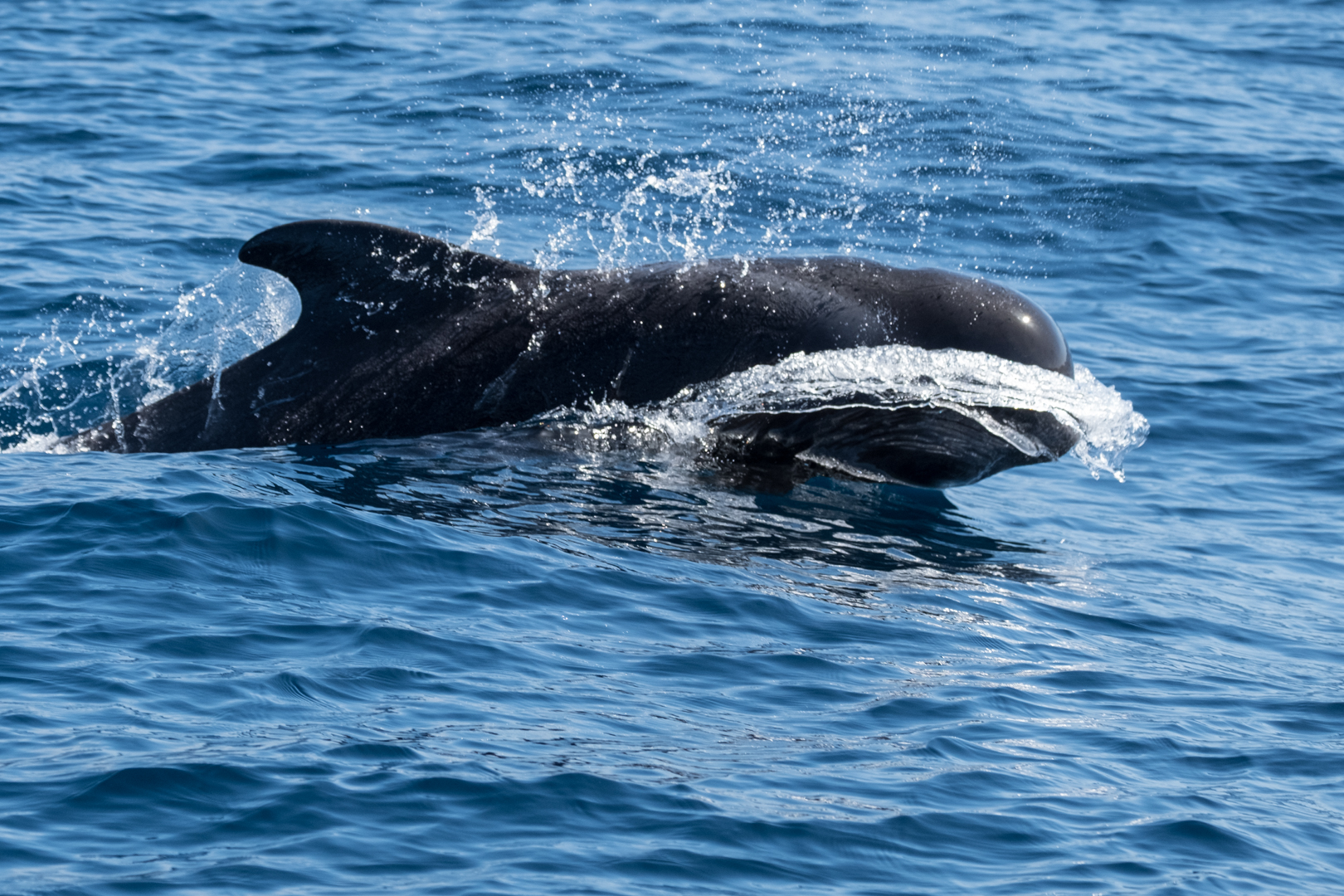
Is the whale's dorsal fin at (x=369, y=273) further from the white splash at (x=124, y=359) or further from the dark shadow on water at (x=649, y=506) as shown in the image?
the white splash at (x=124, y=359)

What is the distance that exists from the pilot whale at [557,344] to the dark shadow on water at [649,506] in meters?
0.33

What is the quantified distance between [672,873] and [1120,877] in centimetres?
185

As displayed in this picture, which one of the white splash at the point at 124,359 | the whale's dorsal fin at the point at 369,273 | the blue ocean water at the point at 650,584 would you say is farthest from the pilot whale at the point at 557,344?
the white splash at the point at 124,359

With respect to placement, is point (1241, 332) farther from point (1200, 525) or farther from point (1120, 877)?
point (1120, 877)

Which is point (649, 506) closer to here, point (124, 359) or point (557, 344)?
point (557, 344)

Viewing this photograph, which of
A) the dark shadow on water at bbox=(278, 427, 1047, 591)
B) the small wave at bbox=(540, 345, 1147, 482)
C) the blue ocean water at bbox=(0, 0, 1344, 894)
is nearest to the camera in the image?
the blue ocean water at bbox=(0, 0, 1344, 894)

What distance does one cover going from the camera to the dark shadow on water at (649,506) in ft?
34.3

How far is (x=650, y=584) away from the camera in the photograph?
31.8 ft

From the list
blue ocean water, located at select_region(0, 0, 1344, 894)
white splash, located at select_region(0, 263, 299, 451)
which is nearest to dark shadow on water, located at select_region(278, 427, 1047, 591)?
blue ocean water, located at select_region(0, 0, 1344, 894)

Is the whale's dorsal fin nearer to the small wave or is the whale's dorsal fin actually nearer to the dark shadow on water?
the dark shadow on water

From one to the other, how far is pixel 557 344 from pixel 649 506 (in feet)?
4.18

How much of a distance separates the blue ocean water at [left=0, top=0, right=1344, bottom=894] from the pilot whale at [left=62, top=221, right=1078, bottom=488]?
0.31 m

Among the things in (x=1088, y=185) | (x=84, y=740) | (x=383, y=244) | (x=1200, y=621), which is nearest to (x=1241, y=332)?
(x=1088, y=185)

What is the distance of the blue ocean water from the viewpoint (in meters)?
6.74
